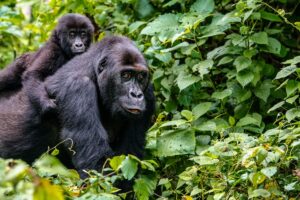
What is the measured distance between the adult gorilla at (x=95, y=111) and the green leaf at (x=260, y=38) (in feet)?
3.66

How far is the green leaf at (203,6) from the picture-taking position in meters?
6.32

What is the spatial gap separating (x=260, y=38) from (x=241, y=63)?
1.08 feet

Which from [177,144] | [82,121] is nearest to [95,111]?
[82,121]

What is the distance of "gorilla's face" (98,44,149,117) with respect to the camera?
16.7 feet

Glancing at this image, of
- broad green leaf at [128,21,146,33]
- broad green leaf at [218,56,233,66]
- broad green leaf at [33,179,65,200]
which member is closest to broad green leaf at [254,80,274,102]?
broad green leaf at [218,56,233,66]

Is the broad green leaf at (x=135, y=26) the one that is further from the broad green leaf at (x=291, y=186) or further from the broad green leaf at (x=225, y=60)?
the broad green leaf at (x=291, y=186)

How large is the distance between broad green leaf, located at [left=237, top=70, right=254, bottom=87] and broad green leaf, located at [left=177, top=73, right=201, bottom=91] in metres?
0.37

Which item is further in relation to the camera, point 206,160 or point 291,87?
point 291,87

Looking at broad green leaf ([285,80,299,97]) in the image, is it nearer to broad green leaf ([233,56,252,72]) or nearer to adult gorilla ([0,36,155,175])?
broad green leaf ([233,56,252,72])

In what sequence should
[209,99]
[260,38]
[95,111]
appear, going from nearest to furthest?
[95,111] → [260,38] → [209,99]

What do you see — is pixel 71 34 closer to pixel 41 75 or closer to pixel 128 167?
pixel 41 75

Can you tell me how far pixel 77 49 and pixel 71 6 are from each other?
4.57 feet

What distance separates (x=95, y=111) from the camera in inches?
202

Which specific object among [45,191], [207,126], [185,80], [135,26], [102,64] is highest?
[45,191]
